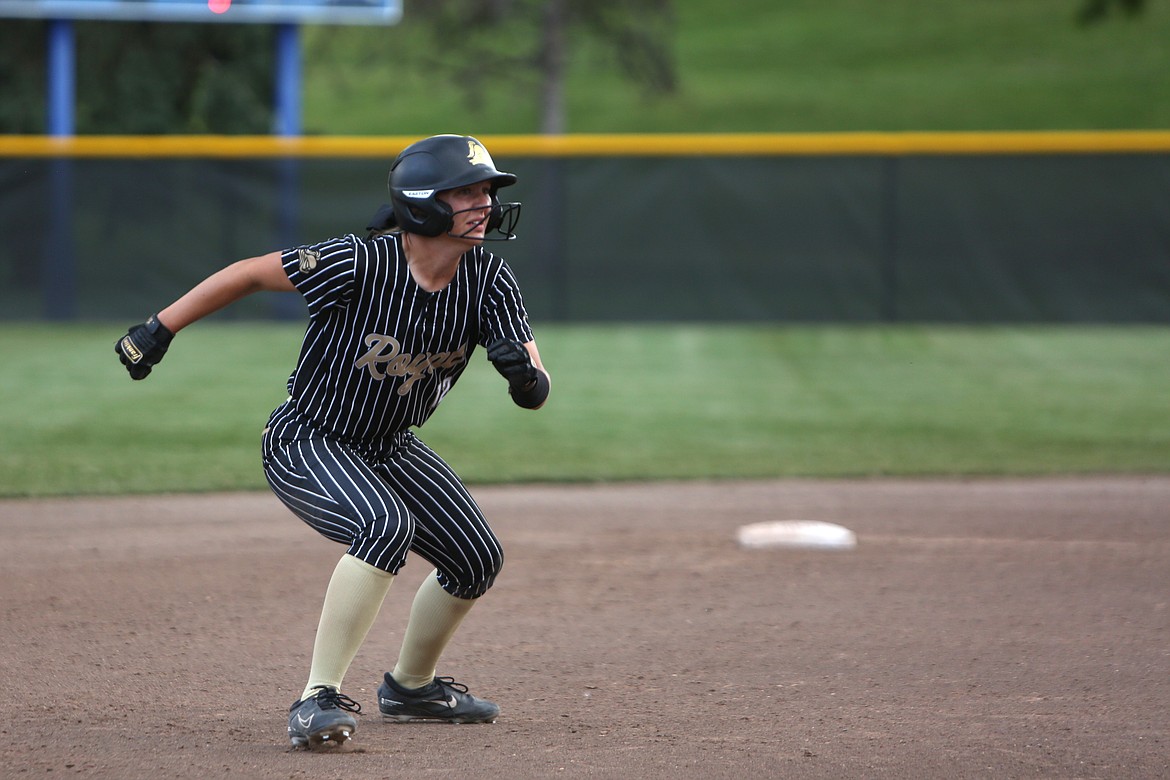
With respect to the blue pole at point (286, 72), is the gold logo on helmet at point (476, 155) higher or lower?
lower

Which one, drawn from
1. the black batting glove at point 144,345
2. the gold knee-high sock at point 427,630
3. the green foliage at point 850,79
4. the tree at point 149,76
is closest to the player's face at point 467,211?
the black batting glove at point 144,345

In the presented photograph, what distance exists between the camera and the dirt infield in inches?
134

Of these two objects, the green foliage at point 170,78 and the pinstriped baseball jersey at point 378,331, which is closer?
the pinstriped baseball jersey at point 378,331

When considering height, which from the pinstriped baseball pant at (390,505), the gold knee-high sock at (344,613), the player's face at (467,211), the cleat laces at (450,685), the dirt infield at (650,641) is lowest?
the dirt infield at (650,641)


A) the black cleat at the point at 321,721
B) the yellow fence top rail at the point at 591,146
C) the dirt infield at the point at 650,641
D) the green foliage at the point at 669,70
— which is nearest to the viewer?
the black cleat at the point at 321,721

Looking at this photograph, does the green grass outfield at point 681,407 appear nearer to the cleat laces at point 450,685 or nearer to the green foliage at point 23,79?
the cleat laces at point 450,685

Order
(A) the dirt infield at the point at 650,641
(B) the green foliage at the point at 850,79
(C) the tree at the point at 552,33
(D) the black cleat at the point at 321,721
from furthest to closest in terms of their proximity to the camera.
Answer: (B) the green foliage at the point at 850,79, (C) the tree at the point at 552,33, (A) the dirt infield at the point at 650,641, (D) the black cleat at the point at 321,721

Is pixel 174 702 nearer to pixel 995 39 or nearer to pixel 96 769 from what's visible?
pixel 96 769

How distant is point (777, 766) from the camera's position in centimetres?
329

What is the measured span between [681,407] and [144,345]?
7.12 m

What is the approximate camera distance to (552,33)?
25.2 metres

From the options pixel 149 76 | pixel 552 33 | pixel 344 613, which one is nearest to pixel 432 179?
pixel 344 613

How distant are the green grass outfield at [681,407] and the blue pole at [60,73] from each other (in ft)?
9.17

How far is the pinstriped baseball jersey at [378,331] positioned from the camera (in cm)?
345
